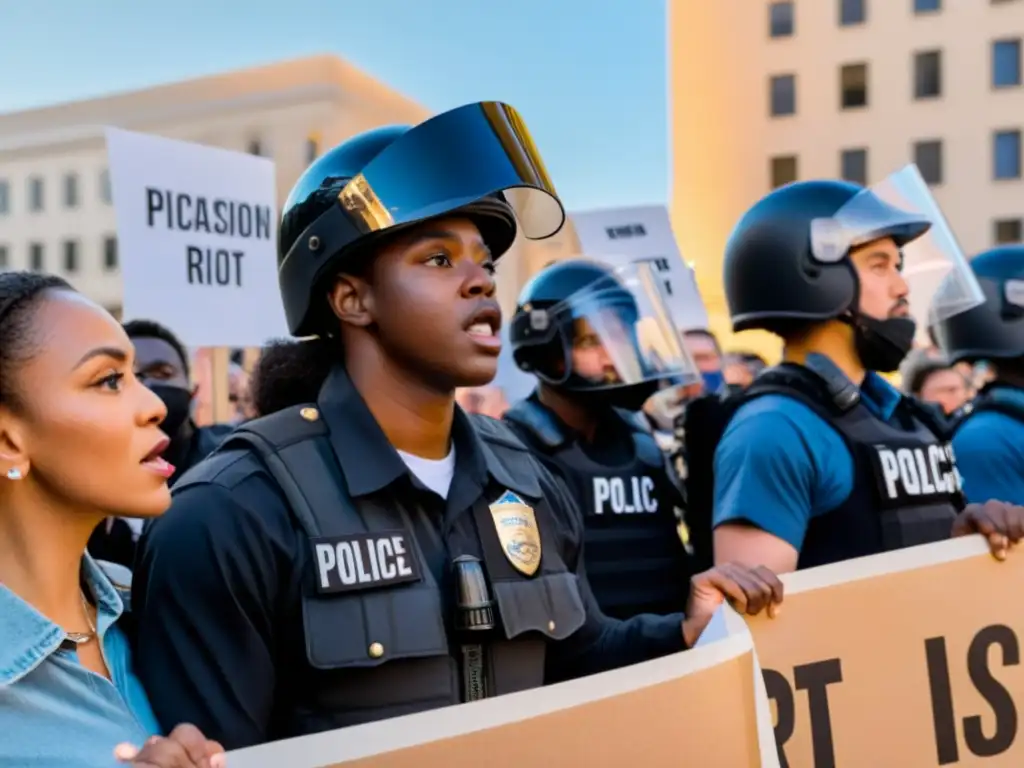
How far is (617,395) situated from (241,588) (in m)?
2.59

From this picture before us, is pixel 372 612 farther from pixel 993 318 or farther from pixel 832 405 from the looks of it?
pixel 993 318

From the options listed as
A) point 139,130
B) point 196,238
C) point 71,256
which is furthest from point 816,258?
point 71,256

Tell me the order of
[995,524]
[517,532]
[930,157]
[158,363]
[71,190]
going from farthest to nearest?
[71,190] < [930,157] < [158,363] < [995,524] < [517,532]

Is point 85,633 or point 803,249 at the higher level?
point 803,249

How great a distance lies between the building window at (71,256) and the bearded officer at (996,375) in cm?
4171

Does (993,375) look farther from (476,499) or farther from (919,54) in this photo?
(919,54)

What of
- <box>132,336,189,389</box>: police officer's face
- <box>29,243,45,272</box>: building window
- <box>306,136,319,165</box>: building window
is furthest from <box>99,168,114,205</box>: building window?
<box>132,336,189,389</box>: police officer's face

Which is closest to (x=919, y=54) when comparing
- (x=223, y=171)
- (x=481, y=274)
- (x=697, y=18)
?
(x=697, y=18)

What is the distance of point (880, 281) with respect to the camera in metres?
3.15

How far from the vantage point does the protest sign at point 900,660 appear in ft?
7.30

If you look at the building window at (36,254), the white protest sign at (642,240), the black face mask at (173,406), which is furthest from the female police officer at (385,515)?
the building window at (36,254)

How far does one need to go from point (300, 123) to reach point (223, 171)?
30.8m

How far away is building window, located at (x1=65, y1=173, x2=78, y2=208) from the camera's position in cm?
4116

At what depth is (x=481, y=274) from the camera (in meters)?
2.11
